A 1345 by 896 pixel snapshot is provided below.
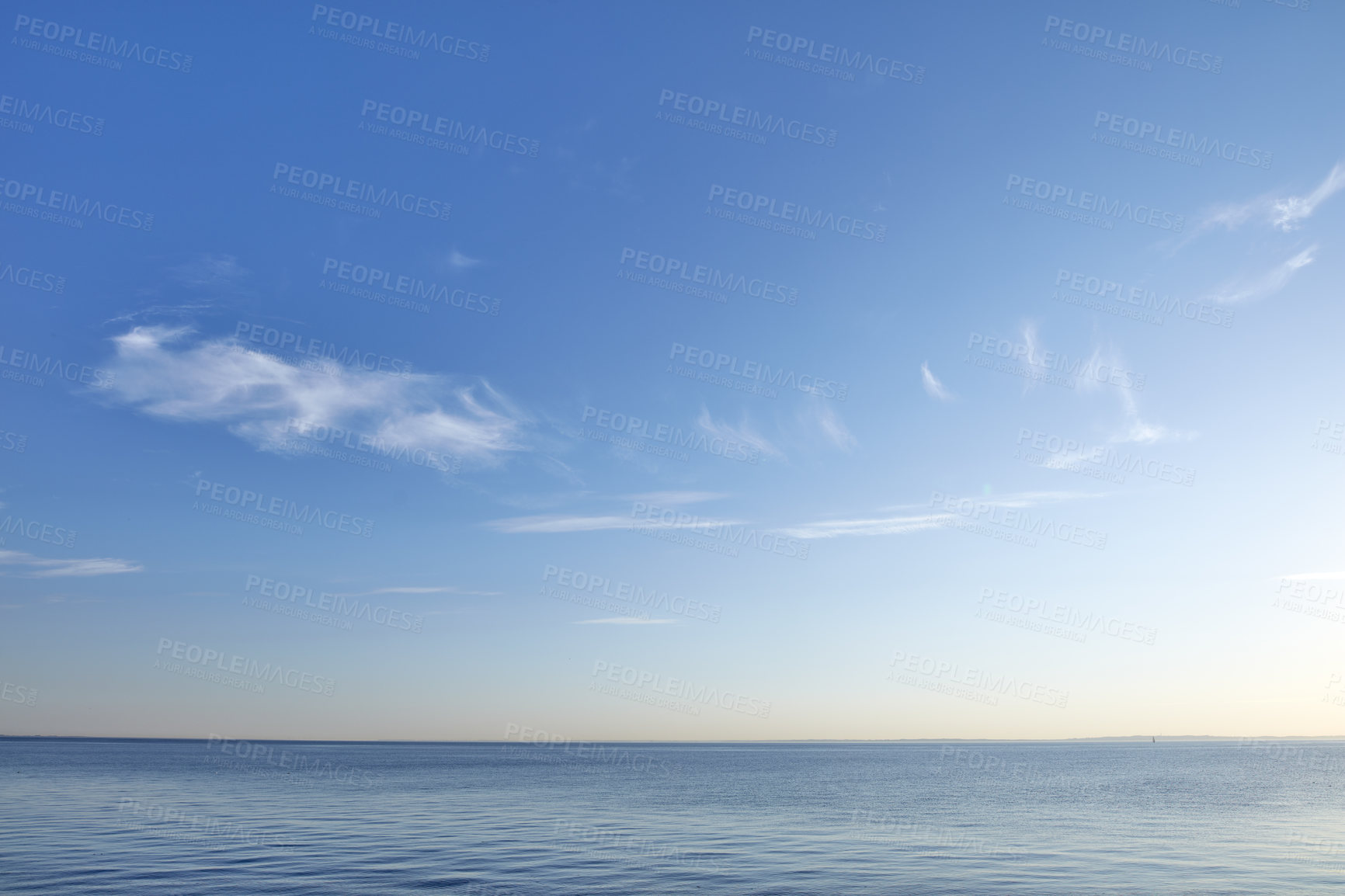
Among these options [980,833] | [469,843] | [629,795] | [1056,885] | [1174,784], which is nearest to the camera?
[1056,885]

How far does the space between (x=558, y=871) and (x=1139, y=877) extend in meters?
26.9

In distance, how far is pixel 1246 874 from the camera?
3481cm

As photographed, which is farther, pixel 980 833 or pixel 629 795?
pixel 629 795

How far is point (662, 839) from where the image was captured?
4706 cm

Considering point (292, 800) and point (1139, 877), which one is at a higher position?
point (1139, 877)

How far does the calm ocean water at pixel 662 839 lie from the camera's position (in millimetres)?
33406

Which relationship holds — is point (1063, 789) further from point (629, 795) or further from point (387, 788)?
Result: point (387, 788)

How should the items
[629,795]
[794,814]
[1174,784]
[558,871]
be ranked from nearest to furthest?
[558,871] < [794,814] < [629,795] < [1174,784]

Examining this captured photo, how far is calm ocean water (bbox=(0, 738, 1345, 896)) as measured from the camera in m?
33.4

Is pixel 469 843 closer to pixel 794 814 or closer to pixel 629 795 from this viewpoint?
pixel 794 814

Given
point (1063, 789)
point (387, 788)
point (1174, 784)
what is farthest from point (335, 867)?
point (1174, 784)

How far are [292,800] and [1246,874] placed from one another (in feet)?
233

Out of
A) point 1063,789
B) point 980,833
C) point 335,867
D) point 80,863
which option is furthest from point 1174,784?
point 80,863

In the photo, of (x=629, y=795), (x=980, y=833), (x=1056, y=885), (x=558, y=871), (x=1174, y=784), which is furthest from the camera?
(x=1174, y=784)
